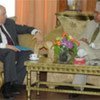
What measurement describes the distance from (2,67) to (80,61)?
97 cm

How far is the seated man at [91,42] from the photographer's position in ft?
13.0

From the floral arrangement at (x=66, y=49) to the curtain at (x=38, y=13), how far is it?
279 centimetres

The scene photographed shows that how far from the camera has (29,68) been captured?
11.9 feet

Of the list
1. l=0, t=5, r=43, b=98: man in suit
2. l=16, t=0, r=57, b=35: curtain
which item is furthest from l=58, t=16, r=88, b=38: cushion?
l=16, t=0, r=57, b=35: curtain

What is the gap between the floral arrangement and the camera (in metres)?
3.67

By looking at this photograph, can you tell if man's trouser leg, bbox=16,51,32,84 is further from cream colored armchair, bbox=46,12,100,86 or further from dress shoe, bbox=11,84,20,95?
cream colored armchair, bbox=46,12,100,86

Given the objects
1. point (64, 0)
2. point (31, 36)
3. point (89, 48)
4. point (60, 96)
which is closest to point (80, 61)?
point (89, 48)

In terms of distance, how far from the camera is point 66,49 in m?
3.68

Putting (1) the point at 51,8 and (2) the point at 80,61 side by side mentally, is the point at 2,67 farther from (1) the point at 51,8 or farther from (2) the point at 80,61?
(1) the point at 51,8

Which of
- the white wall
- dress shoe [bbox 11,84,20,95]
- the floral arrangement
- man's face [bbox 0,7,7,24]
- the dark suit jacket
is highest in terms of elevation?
the white wall

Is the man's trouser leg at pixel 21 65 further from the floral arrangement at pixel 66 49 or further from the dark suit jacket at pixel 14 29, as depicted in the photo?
the floral arrangement at pixel 66 49

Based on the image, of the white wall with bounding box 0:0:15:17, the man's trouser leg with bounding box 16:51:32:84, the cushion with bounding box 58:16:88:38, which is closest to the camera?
the man's trouser leg with bounding box 16:51:32:84

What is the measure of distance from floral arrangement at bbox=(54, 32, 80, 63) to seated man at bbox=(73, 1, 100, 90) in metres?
0.09

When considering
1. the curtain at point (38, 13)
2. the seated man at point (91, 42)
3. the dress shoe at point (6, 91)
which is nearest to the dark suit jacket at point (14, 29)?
the dress shoe at point (6, 91)
